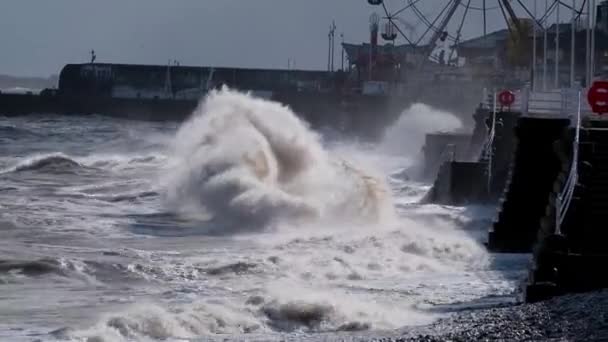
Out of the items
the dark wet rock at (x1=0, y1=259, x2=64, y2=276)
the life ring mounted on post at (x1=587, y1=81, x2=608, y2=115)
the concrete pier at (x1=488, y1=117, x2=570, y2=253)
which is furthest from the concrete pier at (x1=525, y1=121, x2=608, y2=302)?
the dark wet rock at (x1=0, y1=259, x2=64, y2=276)

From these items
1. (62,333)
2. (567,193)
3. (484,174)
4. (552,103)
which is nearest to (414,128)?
(484,174)

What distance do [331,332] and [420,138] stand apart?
4003 cm

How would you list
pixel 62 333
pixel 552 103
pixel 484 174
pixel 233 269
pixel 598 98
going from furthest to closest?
pixel 484 174, pixel 552 103, pixel 598 98, pixel 233 269, pixel 62 333

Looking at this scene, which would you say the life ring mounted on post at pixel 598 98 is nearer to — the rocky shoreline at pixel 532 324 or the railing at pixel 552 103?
the railing at pixel 552 103

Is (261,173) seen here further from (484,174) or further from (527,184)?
(527,184)

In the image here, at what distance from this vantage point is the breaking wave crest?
21.4m

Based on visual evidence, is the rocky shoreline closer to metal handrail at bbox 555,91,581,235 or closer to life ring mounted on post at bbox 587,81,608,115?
metal handrail at bbox 555,91,581,235

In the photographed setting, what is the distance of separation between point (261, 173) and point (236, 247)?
7771 millimetres

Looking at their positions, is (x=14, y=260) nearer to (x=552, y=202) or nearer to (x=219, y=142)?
(x=552, y=202)

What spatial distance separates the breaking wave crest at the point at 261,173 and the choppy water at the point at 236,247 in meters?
0.04

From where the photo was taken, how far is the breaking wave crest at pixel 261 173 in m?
21.4

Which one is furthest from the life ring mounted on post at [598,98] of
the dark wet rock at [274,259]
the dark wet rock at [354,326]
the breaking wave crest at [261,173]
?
the breaking wave crest at [261,173]

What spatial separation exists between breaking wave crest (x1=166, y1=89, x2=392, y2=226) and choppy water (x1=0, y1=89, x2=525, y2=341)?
0.04 m

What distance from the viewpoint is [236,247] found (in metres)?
16.8
